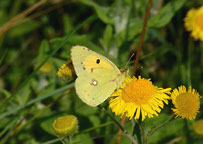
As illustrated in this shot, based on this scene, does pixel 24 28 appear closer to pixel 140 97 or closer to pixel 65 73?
pixel 65 73

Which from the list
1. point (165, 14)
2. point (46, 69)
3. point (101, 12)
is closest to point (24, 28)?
point (46, 69)

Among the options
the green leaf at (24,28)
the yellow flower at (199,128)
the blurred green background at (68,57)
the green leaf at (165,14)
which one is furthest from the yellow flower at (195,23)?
the green leaf at (24,28)

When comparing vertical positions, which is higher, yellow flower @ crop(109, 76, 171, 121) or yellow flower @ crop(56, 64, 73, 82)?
yellow flower @ crop(56, 64, 73, 82)

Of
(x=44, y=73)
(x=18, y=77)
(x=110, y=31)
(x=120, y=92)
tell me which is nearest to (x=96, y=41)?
(x=110, y=31)

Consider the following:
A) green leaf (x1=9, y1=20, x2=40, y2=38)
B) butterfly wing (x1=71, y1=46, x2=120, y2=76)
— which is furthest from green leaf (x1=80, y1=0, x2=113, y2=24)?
green leaf (x1=9, y1=20, x2=40, y2=38)

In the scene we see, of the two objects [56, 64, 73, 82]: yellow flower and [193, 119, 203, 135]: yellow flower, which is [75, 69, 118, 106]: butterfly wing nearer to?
[56, 64, 73, 82]: yellow flower

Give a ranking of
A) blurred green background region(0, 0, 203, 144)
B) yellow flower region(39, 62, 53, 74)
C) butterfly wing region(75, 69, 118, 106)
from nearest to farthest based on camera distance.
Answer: butterfly wing region(75, 69, 118, 106), blurred green background region(0, 0, 203, 144), yellow flower region(39, 62, 53, 74)
